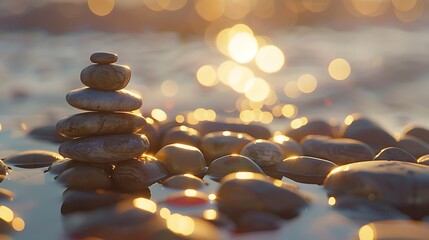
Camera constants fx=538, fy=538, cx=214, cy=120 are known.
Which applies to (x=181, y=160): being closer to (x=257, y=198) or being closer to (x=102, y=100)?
(x=102, y=100)

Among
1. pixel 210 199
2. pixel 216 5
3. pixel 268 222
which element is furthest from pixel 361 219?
pixel 216 5

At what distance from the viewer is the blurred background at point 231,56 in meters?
8.15

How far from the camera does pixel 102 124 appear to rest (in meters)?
4.37

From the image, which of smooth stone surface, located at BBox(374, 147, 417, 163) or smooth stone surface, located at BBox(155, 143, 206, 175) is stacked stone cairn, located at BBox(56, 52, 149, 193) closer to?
smooth stone surface, located at BBox(155, 143, 206, 175)

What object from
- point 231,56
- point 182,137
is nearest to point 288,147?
point 182,137

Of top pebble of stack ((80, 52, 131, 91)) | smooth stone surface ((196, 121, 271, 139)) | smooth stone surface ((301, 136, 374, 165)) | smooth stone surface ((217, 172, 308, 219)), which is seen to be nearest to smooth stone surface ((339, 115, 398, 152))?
smooth stone surface ((301, 136, 374, 165))

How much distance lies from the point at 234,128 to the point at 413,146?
1.92 metres

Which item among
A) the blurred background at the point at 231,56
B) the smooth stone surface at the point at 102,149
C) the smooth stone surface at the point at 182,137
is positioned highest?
the blurred background at the point at 231,56

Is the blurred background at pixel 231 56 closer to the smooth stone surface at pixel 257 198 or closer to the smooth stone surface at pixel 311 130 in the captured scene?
the smooth stone surface at pixel 311 130

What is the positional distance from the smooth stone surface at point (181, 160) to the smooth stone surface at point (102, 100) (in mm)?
510

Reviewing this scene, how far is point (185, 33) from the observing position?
12836mm

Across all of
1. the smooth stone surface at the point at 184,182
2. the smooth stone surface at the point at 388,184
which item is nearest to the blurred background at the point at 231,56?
the smooth stone surface at the point at 184,182

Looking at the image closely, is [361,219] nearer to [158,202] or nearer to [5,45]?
[158,202]

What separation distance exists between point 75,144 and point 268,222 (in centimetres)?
179
